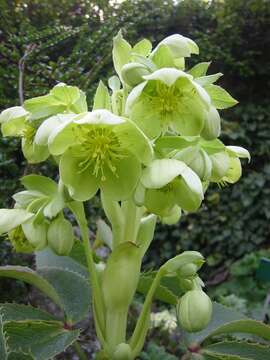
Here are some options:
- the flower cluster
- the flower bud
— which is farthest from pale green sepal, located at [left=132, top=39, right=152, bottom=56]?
the flower bud

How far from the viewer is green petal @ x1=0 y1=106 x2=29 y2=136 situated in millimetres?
520

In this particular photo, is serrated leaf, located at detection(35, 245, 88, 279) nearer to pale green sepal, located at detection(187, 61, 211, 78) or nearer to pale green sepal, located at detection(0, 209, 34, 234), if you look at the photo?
pale green sepal, located at detection(0, 209, 34, 234)

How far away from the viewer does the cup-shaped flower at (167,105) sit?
0.44 meters

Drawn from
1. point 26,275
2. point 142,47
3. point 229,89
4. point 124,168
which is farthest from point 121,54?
point 229,89

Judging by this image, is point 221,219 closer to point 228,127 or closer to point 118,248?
point 228,127

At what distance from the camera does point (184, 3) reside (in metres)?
2.87

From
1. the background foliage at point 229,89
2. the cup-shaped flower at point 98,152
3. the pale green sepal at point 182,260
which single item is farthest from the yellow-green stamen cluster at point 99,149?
the background foliage at point 229,89

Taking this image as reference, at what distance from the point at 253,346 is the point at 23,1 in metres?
1.68

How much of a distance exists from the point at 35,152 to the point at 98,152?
0.19 feet

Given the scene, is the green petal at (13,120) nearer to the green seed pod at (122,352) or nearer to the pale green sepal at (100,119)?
the pale green sepal at (100,119)

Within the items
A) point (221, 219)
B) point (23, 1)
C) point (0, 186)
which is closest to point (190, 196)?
point (0, 186)

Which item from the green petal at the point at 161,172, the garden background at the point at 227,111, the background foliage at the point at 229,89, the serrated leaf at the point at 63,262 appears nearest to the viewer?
the green petal at the point at 161,172

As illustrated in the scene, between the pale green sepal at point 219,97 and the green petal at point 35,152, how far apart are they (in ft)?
0.53

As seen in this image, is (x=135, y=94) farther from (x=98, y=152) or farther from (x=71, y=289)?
(x=71, y=289)
